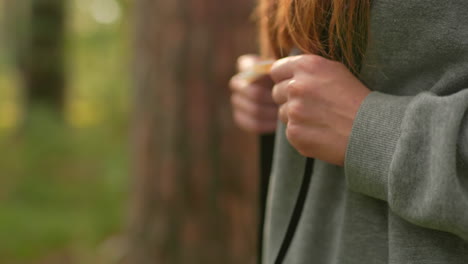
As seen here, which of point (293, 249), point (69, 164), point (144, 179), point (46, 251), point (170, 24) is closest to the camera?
point (293, 249)

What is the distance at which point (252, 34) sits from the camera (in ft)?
7.87

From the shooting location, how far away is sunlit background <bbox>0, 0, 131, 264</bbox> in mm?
3965

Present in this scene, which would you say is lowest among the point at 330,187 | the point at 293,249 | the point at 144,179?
the point at 144,179

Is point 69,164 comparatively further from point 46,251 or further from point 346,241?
point 346,241

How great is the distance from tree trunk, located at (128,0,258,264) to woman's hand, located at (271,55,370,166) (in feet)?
4.62

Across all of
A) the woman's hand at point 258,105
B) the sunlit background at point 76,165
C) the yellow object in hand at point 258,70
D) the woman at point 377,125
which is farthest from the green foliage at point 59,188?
the woman at point 377,125

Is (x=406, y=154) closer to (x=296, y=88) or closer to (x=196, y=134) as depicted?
(x=296, y=88)

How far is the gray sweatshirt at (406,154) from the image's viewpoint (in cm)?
80

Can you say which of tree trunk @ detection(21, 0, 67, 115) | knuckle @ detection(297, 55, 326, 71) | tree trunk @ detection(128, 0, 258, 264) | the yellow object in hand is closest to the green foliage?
tree trunk @ detection(21, 0, 67, 115)

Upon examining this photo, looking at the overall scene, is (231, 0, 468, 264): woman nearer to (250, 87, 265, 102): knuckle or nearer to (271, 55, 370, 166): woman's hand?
(271, 55, 370, 166): woman's hand

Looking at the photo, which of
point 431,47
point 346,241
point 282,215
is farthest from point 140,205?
point 431,47

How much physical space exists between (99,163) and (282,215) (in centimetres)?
477

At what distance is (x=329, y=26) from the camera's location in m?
0.95

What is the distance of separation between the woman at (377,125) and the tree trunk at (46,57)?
21.3 feet
